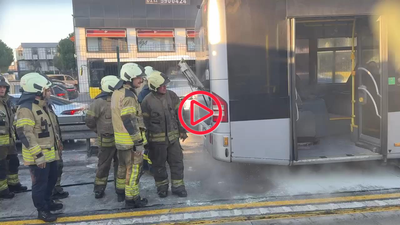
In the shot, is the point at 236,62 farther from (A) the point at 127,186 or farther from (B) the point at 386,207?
(B) the point at 386,207

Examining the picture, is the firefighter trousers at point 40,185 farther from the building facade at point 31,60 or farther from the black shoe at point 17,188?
the building facade at point 31,60

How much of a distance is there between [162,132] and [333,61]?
15.2ft

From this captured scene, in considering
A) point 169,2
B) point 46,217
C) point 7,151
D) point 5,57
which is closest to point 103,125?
point 46,217

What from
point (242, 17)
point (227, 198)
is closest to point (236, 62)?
point (242, 17)

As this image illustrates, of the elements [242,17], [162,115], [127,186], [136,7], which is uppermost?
[136,7]

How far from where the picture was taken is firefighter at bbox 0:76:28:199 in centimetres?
486

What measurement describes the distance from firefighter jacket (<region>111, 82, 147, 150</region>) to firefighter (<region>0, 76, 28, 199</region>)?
1.81 metres

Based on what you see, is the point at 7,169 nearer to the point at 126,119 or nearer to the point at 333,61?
the point at 126,119

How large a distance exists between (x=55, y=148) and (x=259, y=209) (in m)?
2.83

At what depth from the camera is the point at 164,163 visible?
4793 millimetres

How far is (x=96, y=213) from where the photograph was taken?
430 centimetres

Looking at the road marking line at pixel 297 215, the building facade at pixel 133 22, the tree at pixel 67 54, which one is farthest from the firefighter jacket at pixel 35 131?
the tree at pixel 67 54

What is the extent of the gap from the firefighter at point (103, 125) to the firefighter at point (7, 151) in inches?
49.0

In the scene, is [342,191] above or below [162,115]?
below
